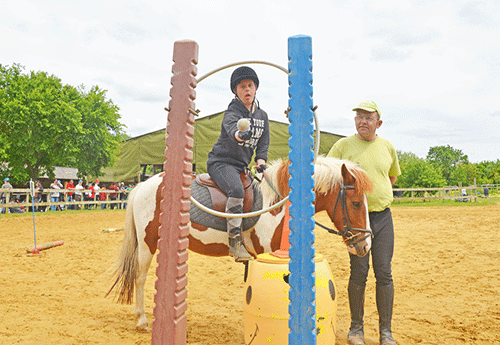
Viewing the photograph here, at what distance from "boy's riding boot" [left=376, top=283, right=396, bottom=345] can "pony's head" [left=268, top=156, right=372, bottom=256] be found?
A: 763 mm

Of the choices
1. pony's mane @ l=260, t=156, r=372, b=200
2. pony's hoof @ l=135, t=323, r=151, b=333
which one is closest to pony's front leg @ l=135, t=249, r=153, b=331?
pony's hoof @ l=135, t=323, r=151, b=333

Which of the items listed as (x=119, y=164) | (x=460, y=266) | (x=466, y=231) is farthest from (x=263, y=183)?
(x=119, y=164)

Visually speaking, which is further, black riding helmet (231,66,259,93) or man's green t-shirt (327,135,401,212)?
man's green t-shirt (327,135,401,212)

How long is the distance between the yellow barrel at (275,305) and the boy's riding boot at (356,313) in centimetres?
64

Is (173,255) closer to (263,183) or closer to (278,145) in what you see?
(263,183)

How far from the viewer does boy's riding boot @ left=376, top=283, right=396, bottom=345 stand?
322 centimetres

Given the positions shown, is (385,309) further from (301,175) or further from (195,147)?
(195,147)

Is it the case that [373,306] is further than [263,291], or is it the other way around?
[373,306]

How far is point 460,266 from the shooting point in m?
6.41

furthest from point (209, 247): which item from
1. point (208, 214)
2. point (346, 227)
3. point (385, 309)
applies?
point (385, 309)

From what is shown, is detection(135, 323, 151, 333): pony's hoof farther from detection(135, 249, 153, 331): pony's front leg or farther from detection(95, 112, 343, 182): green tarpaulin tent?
detection(95, 112, 343, 182): green tarpaulin tent

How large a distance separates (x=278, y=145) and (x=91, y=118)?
14205mm

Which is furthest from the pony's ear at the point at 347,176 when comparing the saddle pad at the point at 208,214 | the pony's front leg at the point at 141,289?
the pony's front leg at the point at 141,289

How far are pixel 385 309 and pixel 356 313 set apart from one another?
30cm
